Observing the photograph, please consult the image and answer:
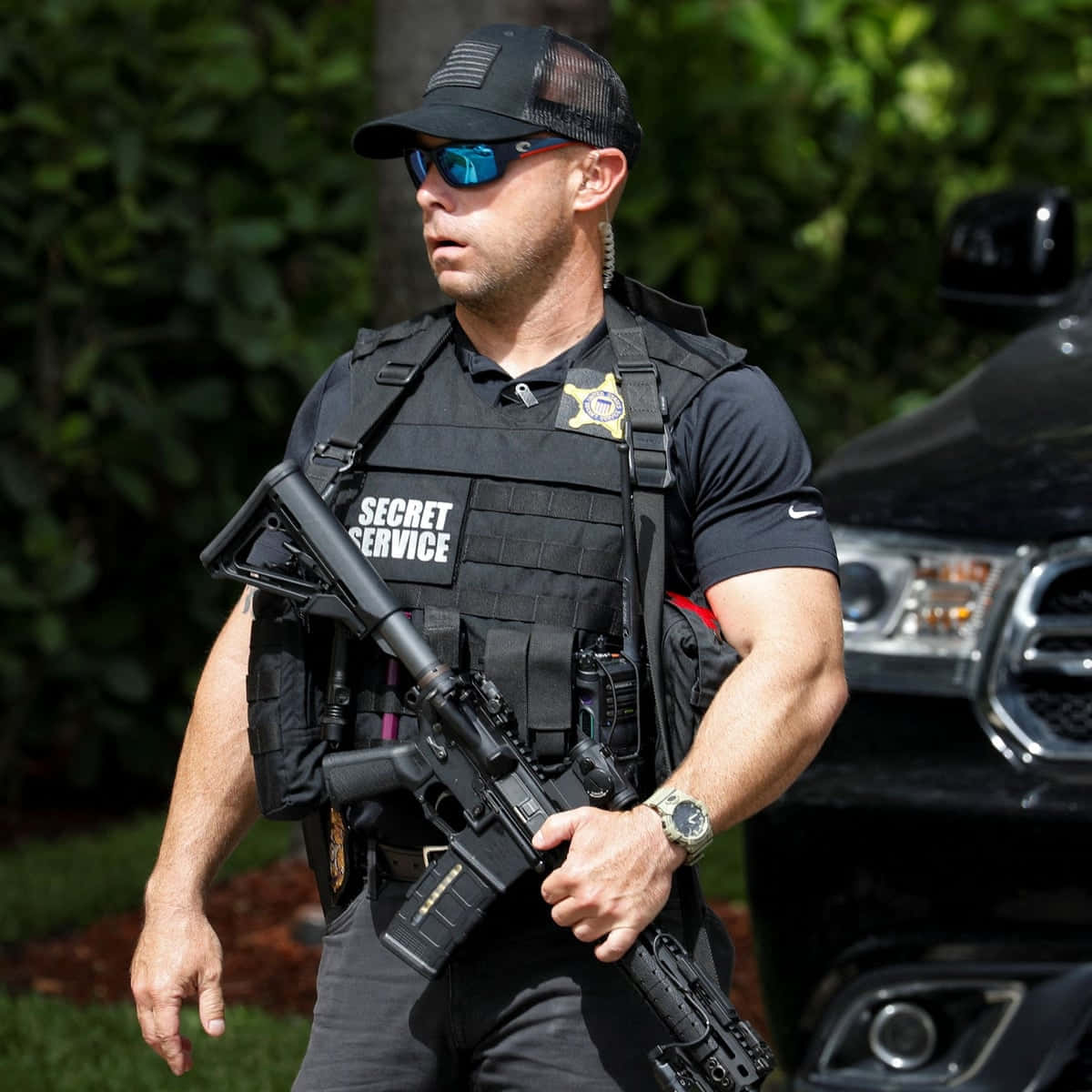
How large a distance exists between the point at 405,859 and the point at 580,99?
3.43 ft

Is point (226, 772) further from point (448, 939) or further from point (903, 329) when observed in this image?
point (903, 329)

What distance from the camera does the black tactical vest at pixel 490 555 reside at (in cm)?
264

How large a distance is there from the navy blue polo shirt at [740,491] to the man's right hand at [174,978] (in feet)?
2.61

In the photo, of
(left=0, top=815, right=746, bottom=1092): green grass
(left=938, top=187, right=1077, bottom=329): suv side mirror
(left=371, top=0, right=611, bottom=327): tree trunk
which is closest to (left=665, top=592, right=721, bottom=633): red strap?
(left=0, top=815, right=746, bottom=1092): green grass

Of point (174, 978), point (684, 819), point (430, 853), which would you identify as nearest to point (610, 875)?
point (684, 819)

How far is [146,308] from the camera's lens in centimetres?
643

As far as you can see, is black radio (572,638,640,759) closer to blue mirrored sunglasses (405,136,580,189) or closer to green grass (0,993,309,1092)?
blue mirrored sunglasses (405,136,580,189)

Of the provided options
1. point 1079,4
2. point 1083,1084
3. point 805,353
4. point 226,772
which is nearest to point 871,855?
point 1083,1084

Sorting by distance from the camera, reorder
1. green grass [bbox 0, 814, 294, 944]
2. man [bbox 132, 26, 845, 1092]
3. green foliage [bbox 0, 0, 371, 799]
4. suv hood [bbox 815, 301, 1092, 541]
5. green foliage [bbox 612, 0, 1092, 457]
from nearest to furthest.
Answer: man [bbox 132, 26, 845, 1092] < suv hood [bbox 815, 301, 1092, 541] < green grass [bbox 0, 814, 294, 944] < green foliage [bbox 0, 0, 371, 799] < green foliage [bbox 612, 0, 1092, 457]

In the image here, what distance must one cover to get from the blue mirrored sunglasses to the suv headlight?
1.07m

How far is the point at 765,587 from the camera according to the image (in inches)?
104

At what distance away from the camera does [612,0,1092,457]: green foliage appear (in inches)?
261

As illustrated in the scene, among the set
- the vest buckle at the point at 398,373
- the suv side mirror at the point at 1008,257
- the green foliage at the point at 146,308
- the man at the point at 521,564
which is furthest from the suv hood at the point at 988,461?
the green foliage at the point at 146,308

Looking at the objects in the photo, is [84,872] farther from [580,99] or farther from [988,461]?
[580,99]
